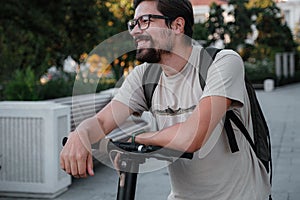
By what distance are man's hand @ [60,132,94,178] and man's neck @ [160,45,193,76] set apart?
44 cm

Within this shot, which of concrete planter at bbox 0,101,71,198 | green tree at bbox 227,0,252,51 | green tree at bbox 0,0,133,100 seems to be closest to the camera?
concrete planter at bbox 0,101,71,198

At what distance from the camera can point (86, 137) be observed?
5.80ft

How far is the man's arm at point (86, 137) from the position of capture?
5.37 feet

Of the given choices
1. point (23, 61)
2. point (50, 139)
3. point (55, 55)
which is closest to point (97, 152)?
point (50, 139)

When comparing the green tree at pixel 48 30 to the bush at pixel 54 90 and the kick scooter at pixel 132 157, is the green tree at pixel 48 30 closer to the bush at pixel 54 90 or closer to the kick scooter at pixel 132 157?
the bush at pixel 54 90

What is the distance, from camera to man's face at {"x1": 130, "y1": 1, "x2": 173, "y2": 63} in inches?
69.7

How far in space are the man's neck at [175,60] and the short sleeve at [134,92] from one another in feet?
0.48

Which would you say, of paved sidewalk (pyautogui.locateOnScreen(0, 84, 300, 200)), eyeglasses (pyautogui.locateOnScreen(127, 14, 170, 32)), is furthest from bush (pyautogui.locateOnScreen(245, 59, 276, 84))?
eyeglasses (pyautogui.locateOnScreen(127, 14, 170, 32))

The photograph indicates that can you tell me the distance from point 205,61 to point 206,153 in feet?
1.07

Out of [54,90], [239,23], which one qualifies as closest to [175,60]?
[54,90]

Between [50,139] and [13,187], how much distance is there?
26.3 inches

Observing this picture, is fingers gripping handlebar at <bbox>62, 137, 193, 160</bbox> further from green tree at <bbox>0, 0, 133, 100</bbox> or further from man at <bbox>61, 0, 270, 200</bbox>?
green tree at <bbox>0, 0, 133, 100</bbox>

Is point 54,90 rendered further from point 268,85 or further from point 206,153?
point 268,85

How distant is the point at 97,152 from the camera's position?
5.55ft
